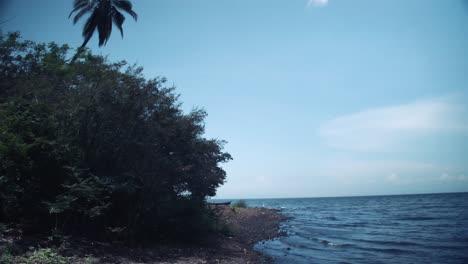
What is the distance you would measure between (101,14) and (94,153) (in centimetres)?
1710

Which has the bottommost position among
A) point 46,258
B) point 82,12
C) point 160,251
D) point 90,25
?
point 160,251

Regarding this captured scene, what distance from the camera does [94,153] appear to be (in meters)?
11.2

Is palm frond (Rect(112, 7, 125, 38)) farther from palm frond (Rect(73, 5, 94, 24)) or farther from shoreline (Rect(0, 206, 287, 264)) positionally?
shoreline (Rect(0, 206, 287, 264))

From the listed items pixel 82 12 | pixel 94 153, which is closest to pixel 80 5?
pixel 82 12

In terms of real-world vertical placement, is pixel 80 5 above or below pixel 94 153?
above

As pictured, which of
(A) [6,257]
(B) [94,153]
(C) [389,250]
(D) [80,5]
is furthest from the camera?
(D) [80,5]

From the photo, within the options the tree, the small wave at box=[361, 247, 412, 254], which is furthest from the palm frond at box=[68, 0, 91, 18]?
the small wave at box=[361, 247, 412, 254]

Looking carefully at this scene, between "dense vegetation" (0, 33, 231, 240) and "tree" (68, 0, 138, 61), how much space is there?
316 inches

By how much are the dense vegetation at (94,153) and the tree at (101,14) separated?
8.02 metres

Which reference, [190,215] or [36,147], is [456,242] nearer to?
[190,215]

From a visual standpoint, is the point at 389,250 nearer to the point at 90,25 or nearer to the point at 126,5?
the point at 126,5

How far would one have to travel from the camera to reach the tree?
23531 mm

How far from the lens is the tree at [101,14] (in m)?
23.5

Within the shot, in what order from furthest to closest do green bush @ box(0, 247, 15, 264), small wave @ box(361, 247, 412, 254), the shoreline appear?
small wave @ box(361, 247, 412, 254), the shoreline, green bush @ box(0, 247, 15, 264)
